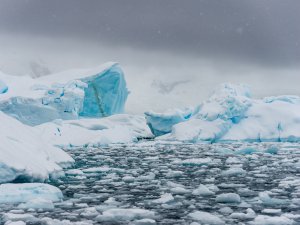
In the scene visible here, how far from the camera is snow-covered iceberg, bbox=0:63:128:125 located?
25.9 metres

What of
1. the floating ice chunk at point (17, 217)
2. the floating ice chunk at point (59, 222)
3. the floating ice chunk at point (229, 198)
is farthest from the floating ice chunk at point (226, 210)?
the floating ice chunk at point (17, 217)

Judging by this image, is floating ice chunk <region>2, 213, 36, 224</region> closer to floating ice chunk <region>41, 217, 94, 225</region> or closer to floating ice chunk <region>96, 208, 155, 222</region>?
floating ice chunk <region>41, 217, 94, 225</region>

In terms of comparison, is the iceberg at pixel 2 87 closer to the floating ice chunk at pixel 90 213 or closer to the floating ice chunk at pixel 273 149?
the floating ice chunk at pixel 273 149

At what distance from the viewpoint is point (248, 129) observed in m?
27.3

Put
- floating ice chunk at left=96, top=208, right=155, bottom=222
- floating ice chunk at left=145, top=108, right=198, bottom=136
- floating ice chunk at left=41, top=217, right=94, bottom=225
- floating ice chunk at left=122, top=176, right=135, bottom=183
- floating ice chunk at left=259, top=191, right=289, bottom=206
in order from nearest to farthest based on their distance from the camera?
floating ice chunk at left=41, top=217, right=94, bottom=225 → floating ice chunk at left=96, top=208, right=155, bottom=222 → floating ice chunk at left=259, top=191, right=289, bottom=206 → floating ice chunk at left=122, top=176, right=135, bottom=183 → floating ice chunk at left=145, top=108, right=198, bottom=136

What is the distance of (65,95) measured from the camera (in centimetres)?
2714

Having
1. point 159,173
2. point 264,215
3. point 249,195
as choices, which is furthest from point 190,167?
point 264,215

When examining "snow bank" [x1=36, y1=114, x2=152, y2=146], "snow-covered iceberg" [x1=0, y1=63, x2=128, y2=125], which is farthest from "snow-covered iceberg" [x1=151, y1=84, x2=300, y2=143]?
"snow-covered iceberg" [x1=0, y1=63, x2=128, y2=125]

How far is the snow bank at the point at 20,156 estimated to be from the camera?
25.2 feet

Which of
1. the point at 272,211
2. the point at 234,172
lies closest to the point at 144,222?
the point at 272,211

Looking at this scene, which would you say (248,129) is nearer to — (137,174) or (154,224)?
(137,174)

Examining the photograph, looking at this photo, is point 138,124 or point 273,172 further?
point 138,124

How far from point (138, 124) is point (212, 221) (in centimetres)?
3141

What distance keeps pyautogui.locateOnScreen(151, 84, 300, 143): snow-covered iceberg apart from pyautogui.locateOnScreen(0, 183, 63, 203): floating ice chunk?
20.2 meters
